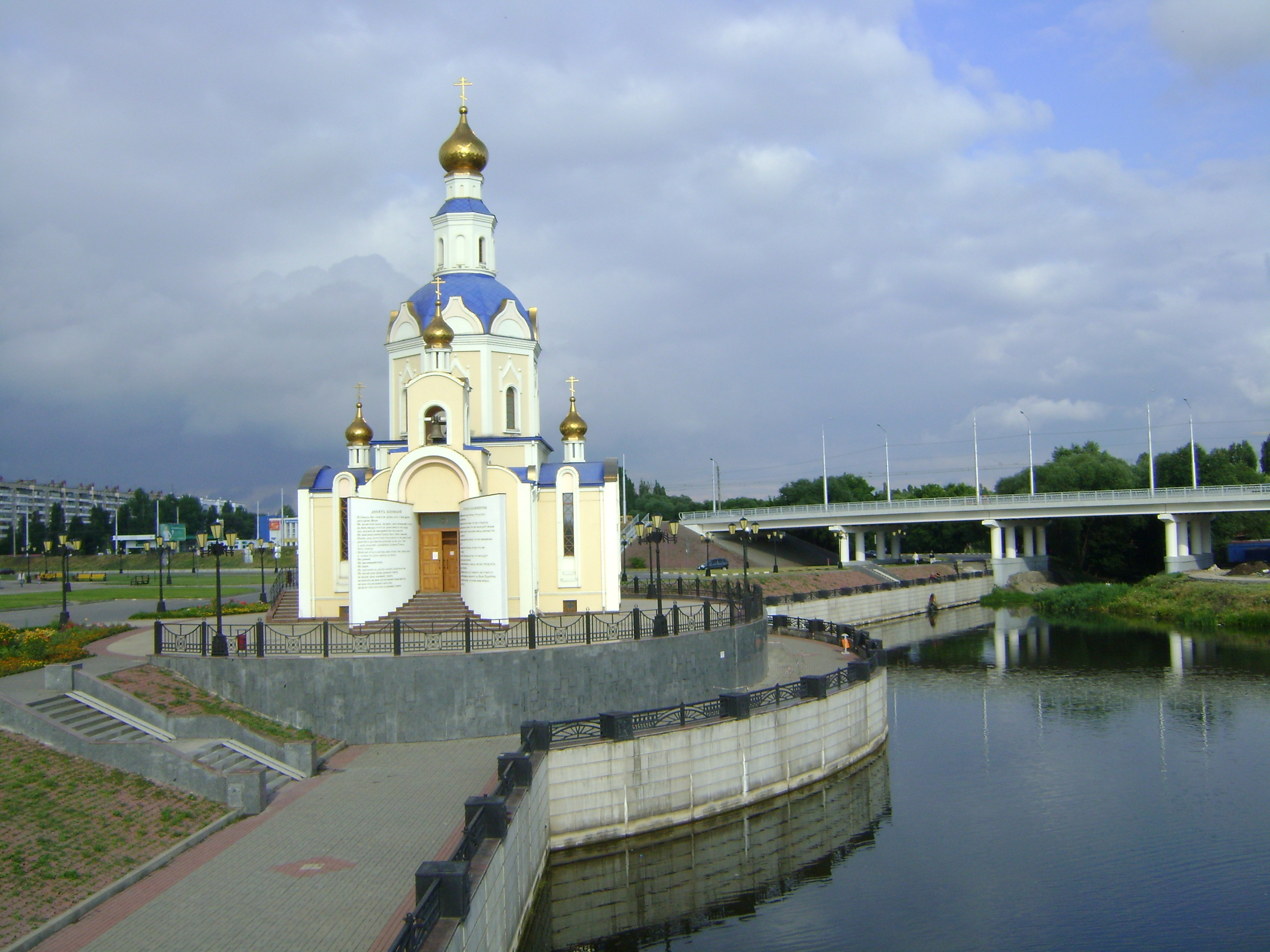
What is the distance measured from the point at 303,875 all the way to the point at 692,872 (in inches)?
281

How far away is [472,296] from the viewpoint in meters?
31.1

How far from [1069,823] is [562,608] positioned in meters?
13.9

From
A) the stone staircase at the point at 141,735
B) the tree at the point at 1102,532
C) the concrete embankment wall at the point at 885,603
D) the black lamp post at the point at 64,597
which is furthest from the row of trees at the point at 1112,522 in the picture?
the stone staircase at the point at 141,735

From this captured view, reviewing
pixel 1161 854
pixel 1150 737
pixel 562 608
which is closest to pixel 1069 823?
pixel 1161 854

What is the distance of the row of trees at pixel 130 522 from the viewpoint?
10775 centimetres

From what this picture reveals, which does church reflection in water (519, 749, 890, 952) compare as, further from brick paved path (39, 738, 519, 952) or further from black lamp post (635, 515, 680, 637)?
black lamp post (635, 515, 680, 637)

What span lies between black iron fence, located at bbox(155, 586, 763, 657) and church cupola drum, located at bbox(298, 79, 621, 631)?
3.96 feet

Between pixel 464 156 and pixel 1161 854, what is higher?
pixel 464 156

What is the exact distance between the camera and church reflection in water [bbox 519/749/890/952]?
14.9 metres

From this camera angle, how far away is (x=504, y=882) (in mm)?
12383

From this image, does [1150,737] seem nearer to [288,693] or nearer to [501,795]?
[501,795]

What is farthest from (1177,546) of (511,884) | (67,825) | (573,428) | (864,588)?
(67,825)

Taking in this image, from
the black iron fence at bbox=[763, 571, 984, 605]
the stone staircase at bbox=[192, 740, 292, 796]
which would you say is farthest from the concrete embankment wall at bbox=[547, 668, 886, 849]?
the black iron fence at bbox=[763, 571, 984, 605]

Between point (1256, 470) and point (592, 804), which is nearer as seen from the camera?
point (592, 804)
